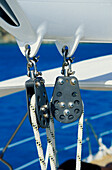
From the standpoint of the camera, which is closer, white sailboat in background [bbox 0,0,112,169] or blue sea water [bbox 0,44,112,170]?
white sailboat in background [bbox 0,0,112,169]

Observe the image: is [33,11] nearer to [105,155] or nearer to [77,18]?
[77,18]

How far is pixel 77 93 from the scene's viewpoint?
68 centimetres

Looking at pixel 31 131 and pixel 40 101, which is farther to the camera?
pixel 31 131

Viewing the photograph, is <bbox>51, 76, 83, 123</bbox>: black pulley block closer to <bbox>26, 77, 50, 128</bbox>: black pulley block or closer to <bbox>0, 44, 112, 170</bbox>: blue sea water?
<bbox>26, 77, 50, 128</bbox>: black pulley block

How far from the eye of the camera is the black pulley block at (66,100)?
0.68 metres

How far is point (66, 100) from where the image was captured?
0.68 m

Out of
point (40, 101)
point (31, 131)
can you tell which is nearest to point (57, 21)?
point (40, 101)

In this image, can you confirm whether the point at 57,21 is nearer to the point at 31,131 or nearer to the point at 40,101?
the point at 40,101

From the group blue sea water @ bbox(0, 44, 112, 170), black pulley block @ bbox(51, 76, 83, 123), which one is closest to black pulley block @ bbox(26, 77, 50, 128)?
black pulley block @ bbox(51, 76, 83, 123)

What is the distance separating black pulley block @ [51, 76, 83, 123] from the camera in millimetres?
676

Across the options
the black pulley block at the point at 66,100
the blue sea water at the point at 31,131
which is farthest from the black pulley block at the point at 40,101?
the blue sea water at the point at 31,131

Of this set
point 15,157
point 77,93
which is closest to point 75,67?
point 77,93

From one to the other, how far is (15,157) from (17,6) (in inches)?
204

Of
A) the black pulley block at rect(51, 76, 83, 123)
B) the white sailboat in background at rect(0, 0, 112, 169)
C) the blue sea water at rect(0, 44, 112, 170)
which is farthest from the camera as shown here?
the blue sea water at rect(0, 44, 112, 170)
